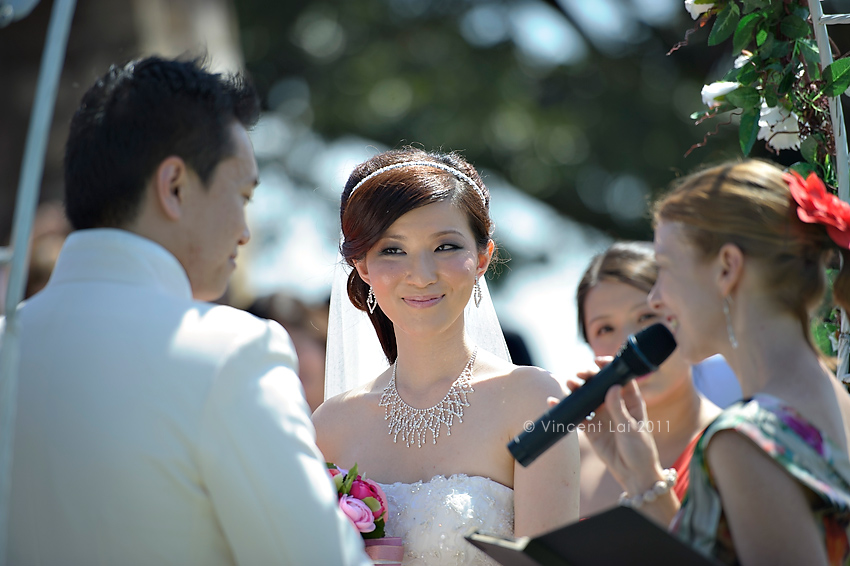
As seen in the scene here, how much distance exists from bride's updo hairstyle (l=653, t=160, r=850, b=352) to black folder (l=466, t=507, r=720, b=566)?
732 millimetres

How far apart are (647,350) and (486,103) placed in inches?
428

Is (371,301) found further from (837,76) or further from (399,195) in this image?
(837,76)

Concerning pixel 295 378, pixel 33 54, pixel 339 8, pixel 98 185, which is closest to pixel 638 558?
pixel 295 378

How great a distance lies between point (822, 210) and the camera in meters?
2.42

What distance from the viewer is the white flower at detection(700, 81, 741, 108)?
138 inches

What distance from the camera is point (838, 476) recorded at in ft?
7.36

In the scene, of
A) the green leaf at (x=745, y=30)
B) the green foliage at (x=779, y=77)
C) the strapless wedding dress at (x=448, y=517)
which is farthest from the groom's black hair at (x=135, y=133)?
the green leaf at (x=745, y=30)

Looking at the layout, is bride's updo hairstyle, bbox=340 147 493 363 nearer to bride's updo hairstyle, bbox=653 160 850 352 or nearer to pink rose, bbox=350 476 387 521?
pink rose, bbox=350 476 387 521

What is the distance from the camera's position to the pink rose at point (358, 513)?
3135 mm

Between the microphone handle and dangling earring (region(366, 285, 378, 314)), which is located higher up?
dangling earring (region(366, 285, 378, 314))

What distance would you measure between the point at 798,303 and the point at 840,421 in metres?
0.32

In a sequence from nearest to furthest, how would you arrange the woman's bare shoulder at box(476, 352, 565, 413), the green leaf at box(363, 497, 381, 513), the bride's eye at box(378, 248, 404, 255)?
the green leaf at box(363, 497, 381, 513) → the woman's bare shoulder at box(476, 352, 565, 413) → the bride's eye at box(378, 248, 404, 255)

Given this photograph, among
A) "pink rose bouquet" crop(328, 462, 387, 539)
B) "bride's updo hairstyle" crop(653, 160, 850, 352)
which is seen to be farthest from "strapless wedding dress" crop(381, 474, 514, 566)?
"bride's updo hairstyle" crop(653, 160, 850, 352)

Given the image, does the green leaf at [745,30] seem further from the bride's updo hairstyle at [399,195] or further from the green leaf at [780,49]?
the bride's updo hairstyle at [399,195]
